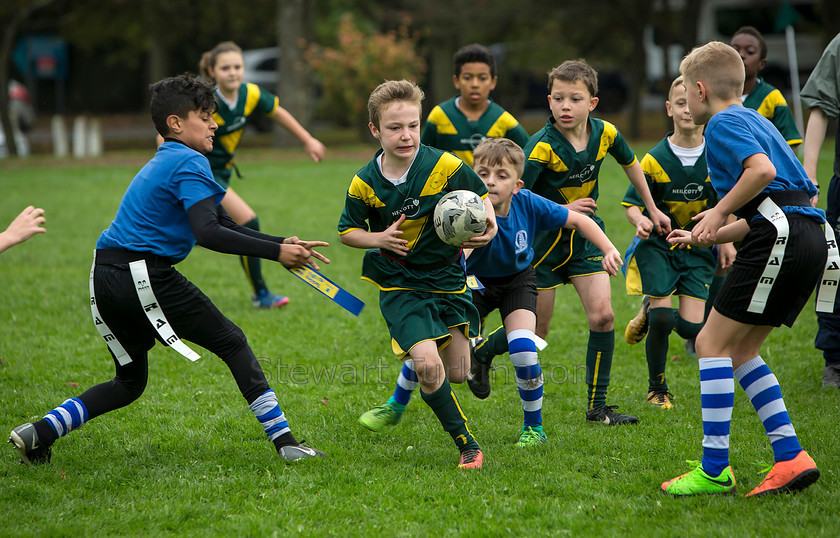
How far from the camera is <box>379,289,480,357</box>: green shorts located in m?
4.24

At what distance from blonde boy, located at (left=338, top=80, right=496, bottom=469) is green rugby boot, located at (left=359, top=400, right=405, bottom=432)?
2.14 feet

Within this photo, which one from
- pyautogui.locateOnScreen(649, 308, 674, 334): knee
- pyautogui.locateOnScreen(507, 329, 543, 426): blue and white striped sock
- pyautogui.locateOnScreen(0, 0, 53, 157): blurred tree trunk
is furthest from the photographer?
pyautogui.locateOnScreen(0, 0, 53, 157): blurred tree trunk

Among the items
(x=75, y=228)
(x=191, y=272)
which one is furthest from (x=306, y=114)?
(x=191, y=272)

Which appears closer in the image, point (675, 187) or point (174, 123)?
point (174, 123)

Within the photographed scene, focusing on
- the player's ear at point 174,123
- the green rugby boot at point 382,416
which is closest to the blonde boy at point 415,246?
the green rugby boot at point 382,416

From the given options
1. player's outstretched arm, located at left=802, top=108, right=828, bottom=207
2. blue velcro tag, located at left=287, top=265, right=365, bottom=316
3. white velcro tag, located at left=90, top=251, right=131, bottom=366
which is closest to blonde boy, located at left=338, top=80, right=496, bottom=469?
blue velcro tag, located at left=287, top=265, right=365, bottom=316

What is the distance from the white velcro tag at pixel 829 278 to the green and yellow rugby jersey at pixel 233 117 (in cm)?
550

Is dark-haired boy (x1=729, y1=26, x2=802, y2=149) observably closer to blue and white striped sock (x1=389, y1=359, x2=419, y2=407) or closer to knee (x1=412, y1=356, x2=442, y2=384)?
blue and white striped sock (x1=389, y1=359, x2=419, y2=407)

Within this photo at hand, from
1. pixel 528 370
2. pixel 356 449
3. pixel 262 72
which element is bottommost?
pixel 262 72

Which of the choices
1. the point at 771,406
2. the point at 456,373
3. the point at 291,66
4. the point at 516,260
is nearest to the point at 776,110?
the point at 516,260

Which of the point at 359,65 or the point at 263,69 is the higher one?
the point at 359,65

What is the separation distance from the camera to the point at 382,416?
500cm

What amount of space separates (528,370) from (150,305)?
199 centimetres

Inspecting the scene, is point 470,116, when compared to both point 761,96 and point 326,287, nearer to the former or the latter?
point 761,96
